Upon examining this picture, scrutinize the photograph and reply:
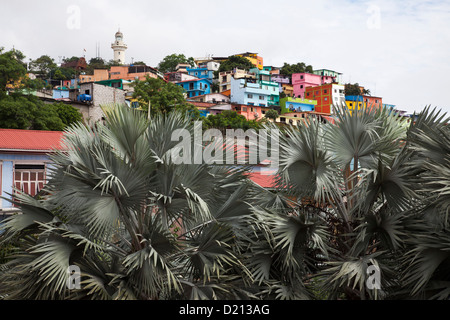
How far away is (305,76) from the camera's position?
9031 cm

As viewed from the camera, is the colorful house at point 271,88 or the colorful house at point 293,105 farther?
the colorful house at point 293,105

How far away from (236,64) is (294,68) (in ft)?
45.6

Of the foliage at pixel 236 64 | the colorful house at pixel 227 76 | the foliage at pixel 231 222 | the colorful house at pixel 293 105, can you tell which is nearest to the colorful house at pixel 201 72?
the foliage at pixel 236 64

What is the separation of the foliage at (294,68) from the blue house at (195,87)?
74.8 feet

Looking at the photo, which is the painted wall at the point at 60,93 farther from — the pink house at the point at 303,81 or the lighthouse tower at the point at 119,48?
the lighthouse tower at the point at 119,48

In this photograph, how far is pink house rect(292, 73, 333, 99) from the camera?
8969 centimetres

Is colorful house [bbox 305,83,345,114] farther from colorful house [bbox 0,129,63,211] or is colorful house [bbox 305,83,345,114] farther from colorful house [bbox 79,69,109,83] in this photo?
colorful house [bbox 0,129,63,211]

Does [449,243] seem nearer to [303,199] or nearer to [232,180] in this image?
[303,199]

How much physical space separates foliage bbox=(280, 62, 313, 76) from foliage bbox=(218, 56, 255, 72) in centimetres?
706

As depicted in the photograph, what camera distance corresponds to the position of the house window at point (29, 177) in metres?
20.2

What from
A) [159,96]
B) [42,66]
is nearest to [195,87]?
[42,66]

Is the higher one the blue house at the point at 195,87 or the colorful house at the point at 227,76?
the colorful house at the point at 227,76

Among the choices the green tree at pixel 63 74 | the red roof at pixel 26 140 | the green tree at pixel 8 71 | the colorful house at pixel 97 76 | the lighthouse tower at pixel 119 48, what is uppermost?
the lighthouse tower at pixel 119 48

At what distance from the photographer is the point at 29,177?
67.4ft
